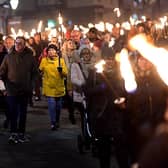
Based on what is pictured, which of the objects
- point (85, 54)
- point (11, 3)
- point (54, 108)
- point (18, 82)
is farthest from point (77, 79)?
point (11, 3)

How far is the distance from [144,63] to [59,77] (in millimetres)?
5402

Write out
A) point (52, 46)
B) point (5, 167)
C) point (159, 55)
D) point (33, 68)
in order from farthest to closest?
point (52, 46), point (33, 68), point (5, 167), point (159, 55)

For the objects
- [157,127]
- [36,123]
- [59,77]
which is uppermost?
[157,127]

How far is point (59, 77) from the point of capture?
1184cm

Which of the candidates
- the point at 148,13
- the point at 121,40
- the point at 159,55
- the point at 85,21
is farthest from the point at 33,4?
the point at 159,55

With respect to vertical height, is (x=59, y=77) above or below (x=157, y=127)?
below

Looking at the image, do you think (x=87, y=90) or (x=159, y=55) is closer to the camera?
(x=159, y=55)

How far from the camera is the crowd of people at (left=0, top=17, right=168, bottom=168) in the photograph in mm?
4293

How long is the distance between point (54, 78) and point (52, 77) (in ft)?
0.14

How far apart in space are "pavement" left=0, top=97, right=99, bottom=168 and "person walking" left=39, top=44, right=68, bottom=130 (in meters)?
0.49

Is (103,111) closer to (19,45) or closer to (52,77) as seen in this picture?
(19,45)

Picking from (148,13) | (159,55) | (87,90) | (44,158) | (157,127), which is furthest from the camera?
(148,13)

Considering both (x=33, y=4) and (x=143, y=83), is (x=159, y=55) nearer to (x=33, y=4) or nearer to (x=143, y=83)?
(x=143, y=83)

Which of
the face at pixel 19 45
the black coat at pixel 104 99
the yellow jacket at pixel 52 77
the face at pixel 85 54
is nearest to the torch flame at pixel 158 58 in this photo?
the black coat at pixel 104 99
